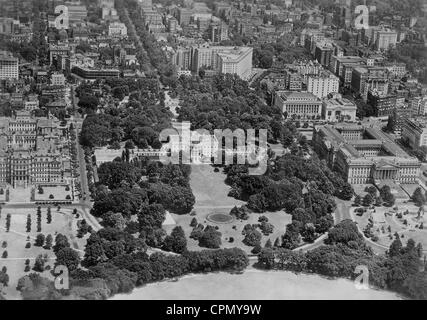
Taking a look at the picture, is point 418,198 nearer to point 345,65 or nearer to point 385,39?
point 345,65

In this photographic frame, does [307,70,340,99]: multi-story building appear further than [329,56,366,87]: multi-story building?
No

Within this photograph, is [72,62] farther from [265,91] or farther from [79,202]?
[79,202]

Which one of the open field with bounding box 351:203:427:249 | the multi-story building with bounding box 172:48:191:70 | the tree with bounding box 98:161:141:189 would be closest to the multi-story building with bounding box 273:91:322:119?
the multi-story building with bounding box 172:48:191:70

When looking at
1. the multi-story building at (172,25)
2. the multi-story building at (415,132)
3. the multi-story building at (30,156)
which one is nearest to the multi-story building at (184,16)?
the multi-story building at (172,25)

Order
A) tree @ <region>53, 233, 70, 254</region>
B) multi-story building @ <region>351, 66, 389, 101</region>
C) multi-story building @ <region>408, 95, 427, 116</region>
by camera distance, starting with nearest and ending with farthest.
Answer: tree @ <region>53, 233, 70, 254</region> < multi-story building @ <region>408, 95, 427, 116</region> < multi-story building @ <region>351, 66, 389, 101</region>

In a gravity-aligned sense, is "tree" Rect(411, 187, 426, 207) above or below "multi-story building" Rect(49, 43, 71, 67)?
below

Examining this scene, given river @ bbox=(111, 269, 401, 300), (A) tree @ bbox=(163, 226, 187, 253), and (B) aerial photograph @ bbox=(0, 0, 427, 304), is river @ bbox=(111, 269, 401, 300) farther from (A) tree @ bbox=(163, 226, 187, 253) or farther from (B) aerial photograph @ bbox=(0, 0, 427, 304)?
(A) tree @ bbox=(163, 226, 187, 253)

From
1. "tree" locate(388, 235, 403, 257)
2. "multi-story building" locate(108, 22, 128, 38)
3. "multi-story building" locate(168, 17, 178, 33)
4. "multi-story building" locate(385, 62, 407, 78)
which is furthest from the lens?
"multi-story building" locate(168, 17, 178, 33)

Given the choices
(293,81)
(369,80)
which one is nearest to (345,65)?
(369,80)

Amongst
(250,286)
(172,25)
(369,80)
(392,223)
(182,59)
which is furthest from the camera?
(172,25)
